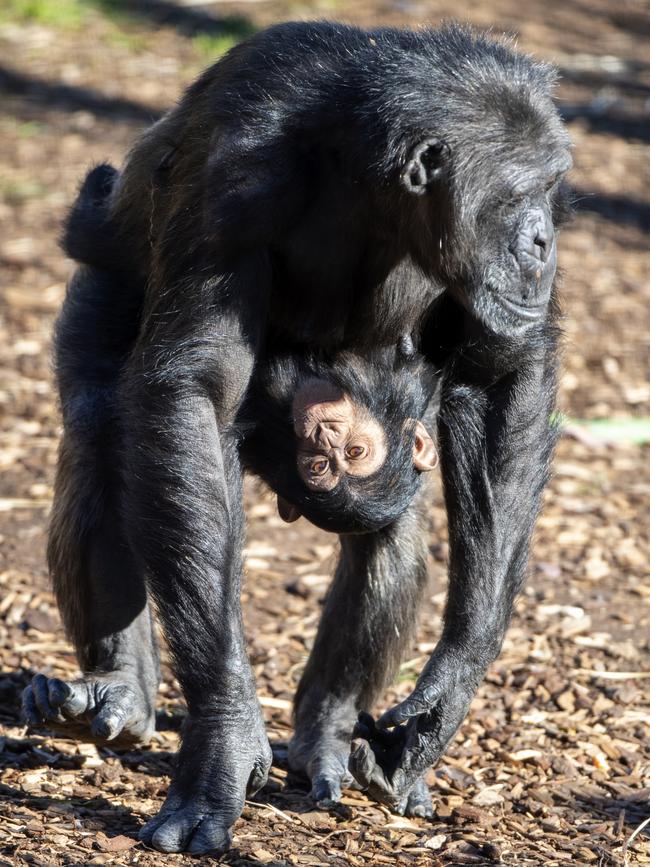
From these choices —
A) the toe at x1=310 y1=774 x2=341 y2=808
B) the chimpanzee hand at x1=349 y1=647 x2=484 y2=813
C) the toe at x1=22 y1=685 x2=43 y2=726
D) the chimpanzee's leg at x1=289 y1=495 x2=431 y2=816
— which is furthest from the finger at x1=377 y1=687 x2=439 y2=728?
the toe at x1=22 y1=685 x2=43 y2=726

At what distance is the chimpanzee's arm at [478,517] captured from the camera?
4.46 m

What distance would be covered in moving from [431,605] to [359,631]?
147cm

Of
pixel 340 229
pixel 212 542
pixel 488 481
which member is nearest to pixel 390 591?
pixel 488 481

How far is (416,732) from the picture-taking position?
4.48m

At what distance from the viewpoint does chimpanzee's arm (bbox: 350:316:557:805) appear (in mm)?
4465

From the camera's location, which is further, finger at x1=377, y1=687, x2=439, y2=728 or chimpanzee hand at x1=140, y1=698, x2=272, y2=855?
finger at x1=377, y1=687, x2=439, y2=728

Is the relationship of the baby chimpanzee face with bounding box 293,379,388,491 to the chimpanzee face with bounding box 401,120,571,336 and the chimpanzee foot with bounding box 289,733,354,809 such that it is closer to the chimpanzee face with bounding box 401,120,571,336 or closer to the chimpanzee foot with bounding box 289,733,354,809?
the chimpanzee face with bounding box 401,120,571,336

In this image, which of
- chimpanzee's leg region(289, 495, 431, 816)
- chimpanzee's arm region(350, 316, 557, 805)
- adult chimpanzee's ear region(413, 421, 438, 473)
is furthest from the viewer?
chimpanzee's leg region(289, 495, 431, 816)

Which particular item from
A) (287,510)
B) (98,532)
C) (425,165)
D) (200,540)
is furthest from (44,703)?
(425,165)

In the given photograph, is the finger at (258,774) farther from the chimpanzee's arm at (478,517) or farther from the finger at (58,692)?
the finger at (58,692)

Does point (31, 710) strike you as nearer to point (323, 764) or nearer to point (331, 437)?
point (323, 764)

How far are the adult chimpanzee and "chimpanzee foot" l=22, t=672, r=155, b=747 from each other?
12 mm

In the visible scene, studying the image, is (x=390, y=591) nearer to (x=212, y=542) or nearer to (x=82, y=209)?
(x=212, y=542)

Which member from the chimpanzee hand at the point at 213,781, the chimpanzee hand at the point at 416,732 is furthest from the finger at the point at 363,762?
the chimpanzee hand at the point at 213,781
